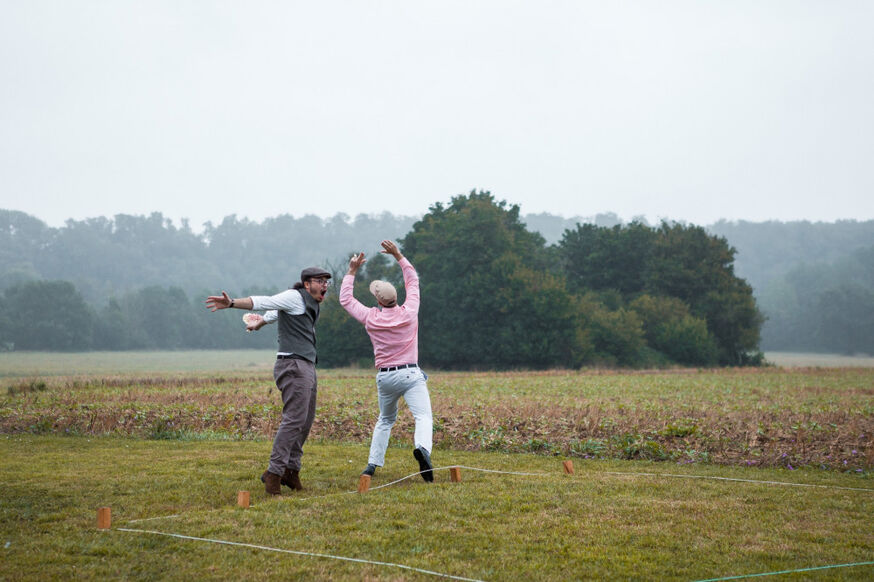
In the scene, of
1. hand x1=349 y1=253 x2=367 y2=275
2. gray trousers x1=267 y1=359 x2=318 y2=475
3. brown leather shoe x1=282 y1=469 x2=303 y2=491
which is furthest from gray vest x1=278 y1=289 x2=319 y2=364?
brown leather shoe x1=282 y1=469 x2=303 y2=491

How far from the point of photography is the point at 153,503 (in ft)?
25.3

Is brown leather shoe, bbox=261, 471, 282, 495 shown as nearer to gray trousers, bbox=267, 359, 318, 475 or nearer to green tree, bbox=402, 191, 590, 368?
gray trousers, bbox=267, 359, 318, 475

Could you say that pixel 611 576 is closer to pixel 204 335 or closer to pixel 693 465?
pixel 693 465

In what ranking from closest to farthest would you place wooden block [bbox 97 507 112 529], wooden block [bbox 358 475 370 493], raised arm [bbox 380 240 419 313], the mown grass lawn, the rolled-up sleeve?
1. the mown grass lawn
2. wooden block [bbox 97 507 112 529]
3. the rolled-up sleeve
4. wooden block [bbox 358 475 370 493]
5. raised arm [bbox 380 240 419 313]

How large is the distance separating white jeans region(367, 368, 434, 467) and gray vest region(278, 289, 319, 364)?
3.10 ft

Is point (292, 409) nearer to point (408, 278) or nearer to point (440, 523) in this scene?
point (408, 278)

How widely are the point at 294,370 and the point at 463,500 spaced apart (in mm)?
2403

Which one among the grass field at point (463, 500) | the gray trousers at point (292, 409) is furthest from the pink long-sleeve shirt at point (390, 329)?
the grass field at point (463, 500)

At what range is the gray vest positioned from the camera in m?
→ 8.19

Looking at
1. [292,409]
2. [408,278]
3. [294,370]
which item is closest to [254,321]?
[294,370]

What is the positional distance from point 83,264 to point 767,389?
438ft

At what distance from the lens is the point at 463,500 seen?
756 cm

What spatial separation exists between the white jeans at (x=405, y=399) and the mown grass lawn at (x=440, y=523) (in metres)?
0.50

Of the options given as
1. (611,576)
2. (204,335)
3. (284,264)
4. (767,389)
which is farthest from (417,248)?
(284,264)
